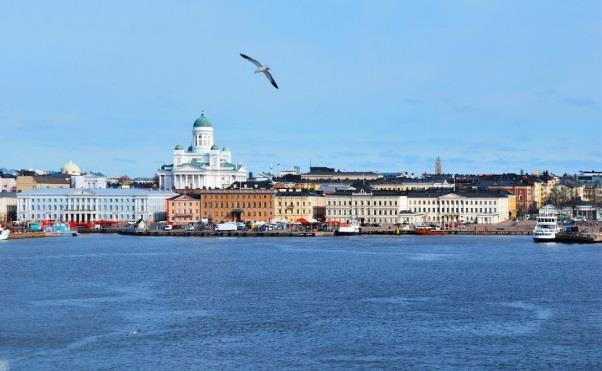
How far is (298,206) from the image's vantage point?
73500mm

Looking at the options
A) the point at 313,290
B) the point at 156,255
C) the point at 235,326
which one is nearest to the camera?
the point at 235,326

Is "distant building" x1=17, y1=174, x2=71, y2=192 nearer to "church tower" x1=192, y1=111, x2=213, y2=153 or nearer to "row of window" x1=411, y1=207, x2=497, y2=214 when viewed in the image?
"church tower" x1=192, y1=111, x2=213, y2=153

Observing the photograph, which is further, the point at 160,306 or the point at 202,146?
the point at 202,146

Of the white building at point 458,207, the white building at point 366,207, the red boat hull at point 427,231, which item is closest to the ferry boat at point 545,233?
the red boat hull at point 427,231

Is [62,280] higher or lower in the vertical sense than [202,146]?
lower

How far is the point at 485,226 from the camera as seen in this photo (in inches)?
2741

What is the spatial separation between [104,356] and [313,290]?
9659 mm

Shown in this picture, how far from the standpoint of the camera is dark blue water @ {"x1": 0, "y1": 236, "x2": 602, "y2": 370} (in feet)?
62.0

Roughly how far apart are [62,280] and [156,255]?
12.0 m

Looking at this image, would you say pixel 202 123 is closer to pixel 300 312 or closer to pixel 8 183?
pixel 8 183

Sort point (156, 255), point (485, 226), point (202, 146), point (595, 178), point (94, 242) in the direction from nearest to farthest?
point (156, 255) < point (94, 242) < point (485, 226) < point (202, 146) < point (595, 178)

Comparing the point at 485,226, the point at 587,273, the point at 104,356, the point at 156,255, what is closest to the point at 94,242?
the point at 156,255

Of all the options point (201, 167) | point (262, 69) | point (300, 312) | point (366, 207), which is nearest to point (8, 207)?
point (201, 167)

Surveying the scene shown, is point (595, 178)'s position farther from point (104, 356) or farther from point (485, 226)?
point (104, 356)
